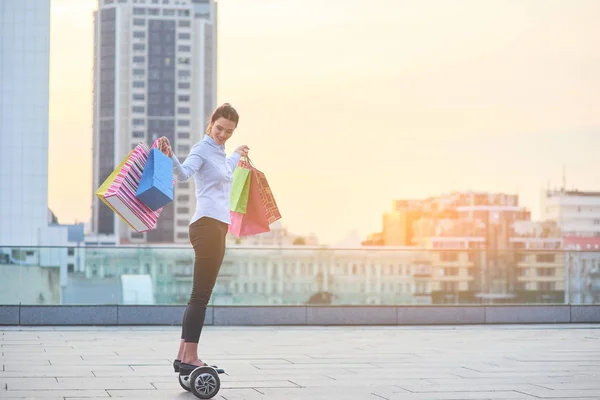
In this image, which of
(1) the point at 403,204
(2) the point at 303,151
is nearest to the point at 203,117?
(2) the point at 303,151

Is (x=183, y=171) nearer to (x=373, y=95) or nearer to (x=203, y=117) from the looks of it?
(x=373, y=95)

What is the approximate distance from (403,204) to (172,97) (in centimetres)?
5748

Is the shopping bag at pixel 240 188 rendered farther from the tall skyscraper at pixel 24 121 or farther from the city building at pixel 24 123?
the tall skyscraper at pixel 24 121

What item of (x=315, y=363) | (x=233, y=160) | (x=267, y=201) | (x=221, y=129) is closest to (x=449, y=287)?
(x=315, y=363)

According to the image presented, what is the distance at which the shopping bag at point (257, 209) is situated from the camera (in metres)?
7.19

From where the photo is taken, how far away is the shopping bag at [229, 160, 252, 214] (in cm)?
716

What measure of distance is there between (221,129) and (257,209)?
83cm

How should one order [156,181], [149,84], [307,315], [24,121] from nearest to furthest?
[156,181] < [307,315] < [24,121] < [149,84]

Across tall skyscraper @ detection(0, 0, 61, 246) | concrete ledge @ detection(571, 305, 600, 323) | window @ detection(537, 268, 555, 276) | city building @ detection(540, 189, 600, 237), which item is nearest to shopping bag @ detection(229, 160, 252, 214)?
concrete ledge @ detection(571, 305, 600, 323)

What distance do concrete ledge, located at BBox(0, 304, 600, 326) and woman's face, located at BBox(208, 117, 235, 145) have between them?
6.41 m

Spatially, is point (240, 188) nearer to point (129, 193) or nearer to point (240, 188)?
point (240, 188)

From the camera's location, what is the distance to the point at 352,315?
1352 cm

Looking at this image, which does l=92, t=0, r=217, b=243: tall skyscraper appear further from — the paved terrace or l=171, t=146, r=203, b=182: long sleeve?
l=171, t=146, r=203, b=182: long sleeve

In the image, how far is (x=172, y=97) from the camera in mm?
157125
